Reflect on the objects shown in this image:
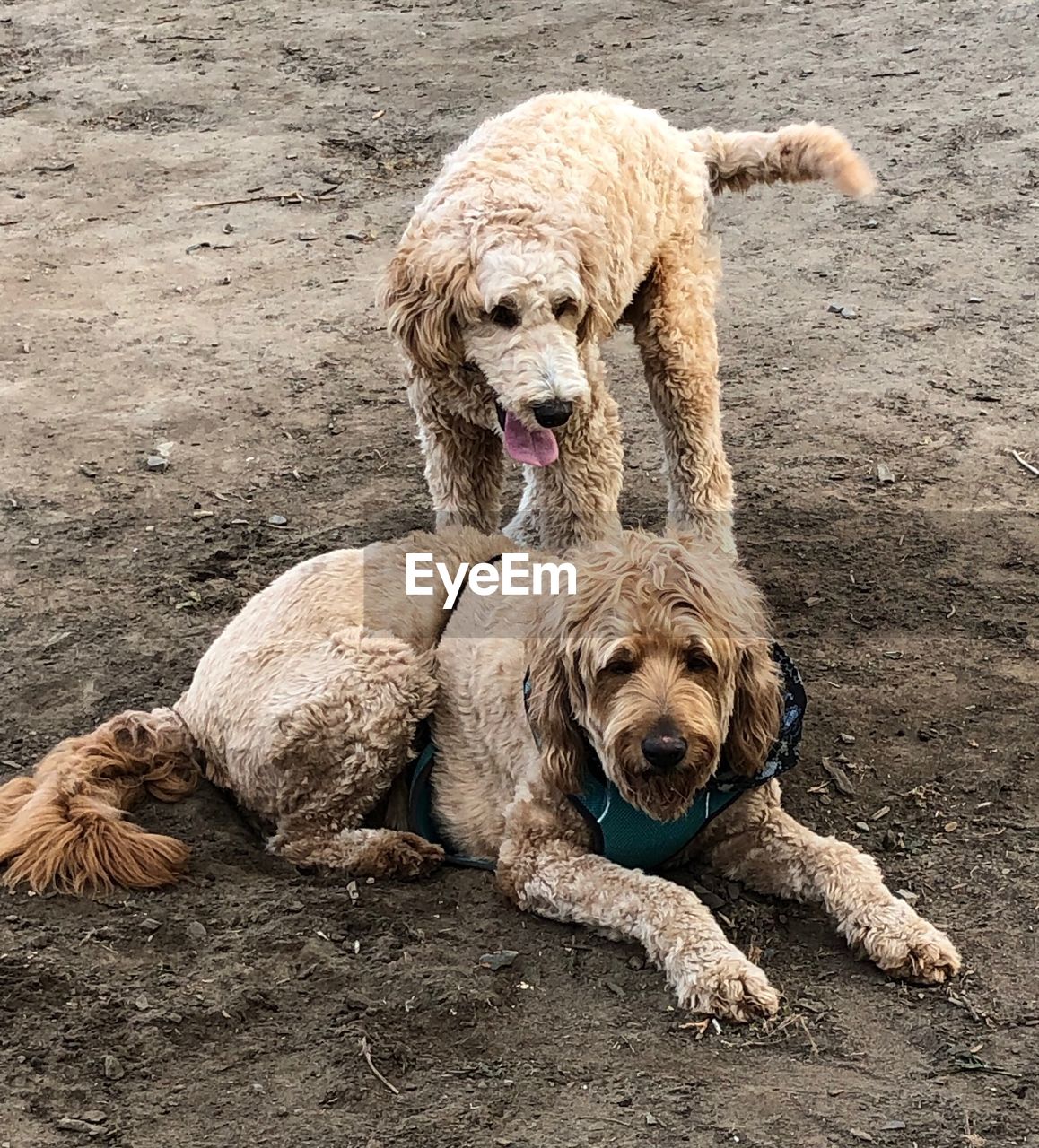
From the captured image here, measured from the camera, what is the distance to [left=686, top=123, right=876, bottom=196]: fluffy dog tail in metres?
6.03

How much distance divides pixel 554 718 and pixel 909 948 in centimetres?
104

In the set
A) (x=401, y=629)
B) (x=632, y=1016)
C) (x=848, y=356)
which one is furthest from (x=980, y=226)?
(x=632, y=1016)

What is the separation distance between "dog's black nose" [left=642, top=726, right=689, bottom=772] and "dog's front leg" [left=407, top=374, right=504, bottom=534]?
1993mm

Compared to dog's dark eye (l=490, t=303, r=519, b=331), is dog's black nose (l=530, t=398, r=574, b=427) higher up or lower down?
lower down

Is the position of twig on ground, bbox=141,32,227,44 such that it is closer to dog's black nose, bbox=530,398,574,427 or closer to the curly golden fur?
dog's black nose, bbox=530,398,574,427

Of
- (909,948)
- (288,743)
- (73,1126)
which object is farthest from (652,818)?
(73,1126)

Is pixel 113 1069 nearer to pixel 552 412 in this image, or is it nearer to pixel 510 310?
pixel 552 412

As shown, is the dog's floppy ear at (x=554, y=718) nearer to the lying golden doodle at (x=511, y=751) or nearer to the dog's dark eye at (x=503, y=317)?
the lying golden doodle at (x=511, y=751)

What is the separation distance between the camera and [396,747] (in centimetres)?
450

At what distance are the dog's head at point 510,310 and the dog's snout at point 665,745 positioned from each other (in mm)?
1506

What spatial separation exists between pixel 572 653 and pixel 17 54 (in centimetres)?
1165

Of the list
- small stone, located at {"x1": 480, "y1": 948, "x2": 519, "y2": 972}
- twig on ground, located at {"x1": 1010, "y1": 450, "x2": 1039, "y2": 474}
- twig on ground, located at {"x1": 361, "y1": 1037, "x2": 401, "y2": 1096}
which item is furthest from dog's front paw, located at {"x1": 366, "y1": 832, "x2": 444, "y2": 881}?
twig on ground, located at {"x1": 1010, "y1": 450, "x2": 1039, "y2": 474}

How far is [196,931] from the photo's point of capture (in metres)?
3.92

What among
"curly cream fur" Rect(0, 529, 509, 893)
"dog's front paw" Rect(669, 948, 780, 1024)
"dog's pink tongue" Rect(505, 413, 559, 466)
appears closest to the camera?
"dog's front paw" Rect(669, 948, 780, 1024)
